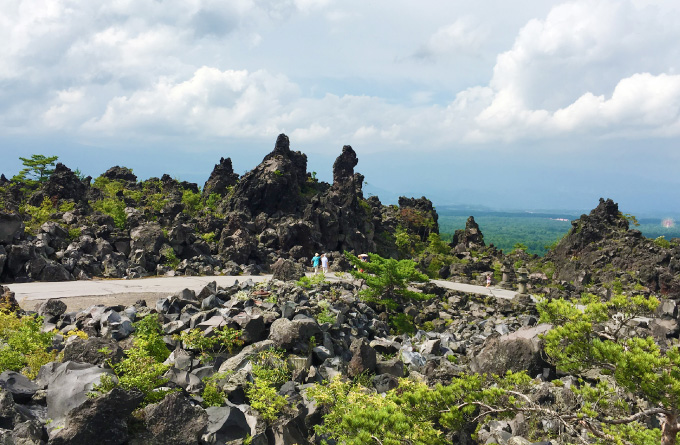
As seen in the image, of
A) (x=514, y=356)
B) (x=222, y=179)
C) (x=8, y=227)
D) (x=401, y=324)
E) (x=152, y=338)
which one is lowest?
(x=401, y=324)

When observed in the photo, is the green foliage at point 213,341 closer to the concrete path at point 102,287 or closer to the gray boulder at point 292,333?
the gray boulder at point 292,333

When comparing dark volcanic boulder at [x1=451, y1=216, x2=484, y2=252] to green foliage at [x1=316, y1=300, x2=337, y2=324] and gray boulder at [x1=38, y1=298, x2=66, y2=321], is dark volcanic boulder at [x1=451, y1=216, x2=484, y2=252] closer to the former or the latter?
green foliage at [x1=316, y1=300, x2=337, y2=324]

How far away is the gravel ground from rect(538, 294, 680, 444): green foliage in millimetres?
16889

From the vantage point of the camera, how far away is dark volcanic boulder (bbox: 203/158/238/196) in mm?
58469

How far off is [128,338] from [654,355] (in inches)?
521

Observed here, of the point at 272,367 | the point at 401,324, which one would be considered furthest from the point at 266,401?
the point at 401,324

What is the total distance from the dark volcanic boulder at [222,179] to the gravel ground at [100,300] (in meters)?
39.5

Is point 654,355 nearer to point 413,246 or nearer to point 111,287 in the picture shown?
point 111,287

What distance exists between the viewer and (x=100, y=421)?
20.3 ft

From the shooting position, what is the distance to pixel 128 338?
12773mm

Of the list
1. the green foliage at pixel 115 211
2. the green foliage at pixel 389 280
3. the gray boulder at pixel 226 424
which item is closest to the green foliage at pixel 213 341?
the gray boulder at pixel 226 424

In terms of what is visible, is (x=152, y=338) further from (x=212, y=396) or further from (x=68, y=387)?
(x=68, y=387)

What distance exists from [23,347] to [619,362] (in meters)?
12.6

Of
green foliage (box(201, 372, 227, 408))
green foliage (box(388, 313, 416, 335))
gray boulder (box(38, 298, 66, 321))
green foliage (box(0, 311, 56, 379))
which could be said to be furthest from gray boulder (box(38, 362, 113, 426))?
green foliage (box(388, 313, 416, 335))
